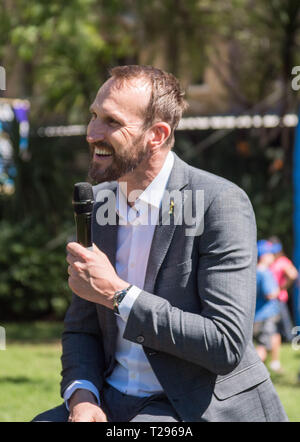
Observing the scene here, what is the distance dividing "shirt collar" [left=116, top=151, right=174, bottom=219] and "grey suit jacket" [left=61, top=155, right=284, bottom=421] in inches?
1.7

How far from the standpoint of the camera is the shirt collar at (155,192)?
9.25ft

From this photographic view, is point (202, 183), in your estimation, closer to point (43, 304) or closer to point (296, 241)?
point (296, 241)

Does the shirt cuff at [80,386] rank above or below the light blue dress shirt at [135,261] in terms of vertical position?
below

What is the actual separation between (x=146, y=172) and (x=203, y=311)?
610 millimetres

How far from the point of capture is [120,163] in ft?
9.01

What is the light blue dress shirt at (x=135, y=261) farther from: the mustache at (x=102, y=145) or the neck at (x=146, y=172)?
the mustache at (x=102, y=145)

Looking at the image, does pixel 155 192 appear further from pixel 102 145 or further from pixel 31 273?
pixel 31 273

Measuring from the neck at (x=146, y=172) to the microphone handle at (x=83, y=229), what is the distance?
0.33 metres

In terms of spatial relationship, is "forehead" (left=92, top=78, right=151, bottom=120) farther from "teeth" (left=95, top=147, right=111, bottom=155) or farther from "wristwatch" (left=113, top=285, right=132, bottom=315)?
"wristwatch" (left=113, top=285, right=132, bottom=315)

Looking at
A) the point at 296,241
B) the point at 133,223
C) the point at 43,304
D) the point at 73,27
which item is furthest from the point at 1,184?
the point at 133,223

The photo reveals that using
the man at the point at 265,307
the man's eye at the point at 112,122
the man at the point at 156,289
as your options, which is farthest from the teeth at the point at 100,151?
the man at the point at 265,307

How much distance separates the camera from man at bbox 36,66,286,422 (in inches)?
100.0

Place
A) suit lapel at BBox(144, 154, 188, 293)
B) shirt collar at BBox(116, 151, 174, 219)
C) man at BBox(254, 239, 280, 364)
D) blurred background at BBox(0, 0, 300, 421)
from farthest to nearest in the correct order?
blurred background at BBox(0, 0, 300, 421), man at BBox(254, 239, 280, 364), shirt collar at BBox(116, 151, 174, 219), suit lapel at BBox(144, 154, 188, 293)

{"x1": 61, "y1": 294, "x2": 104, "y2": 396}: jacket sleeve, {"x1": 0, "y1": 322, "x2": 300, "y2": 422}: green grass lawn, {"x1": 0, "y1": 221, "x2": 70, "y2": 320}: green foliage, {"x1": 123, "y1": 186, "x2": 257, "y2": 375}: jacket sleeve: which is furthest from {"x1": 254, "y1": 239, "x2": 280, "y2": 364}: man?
{"x1": 123, "y1": 186, "x2": 257, "y2": 375}: jacket sleeve
